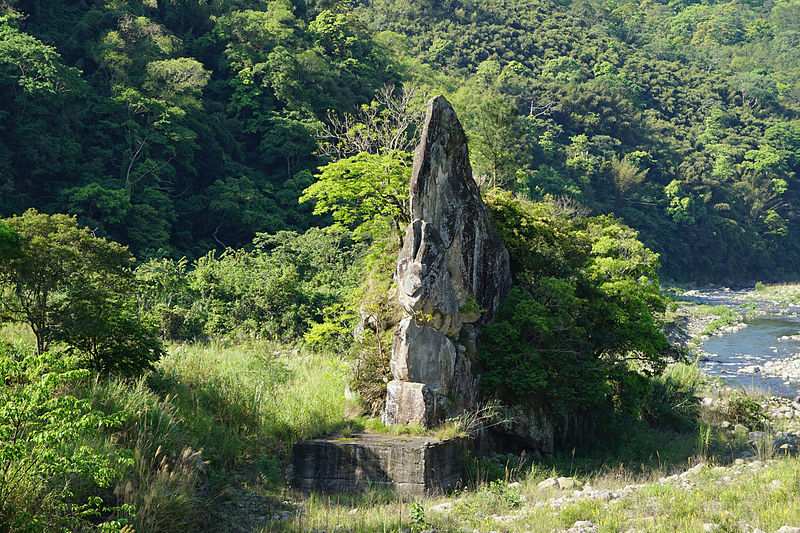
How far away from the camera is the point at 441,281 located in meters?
11.7

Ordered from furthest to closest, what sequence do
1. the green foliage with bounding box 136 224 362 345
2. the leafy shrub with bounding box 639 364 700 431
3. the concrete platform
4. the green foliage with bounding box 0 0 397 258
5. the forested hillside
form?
the forested hillside < the green foliage with bounding box 0 0 397 258 < the green foliage with bounding box 136 224 362 345 < the leafy shrub with bounding box 639 364 700 431 < the concrete platform

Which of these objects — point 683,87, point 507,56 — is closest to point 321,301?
point 507,56

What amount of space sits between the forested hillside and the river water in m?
12.0

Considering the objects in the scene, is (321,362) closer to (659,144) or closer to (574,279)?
(574,279)

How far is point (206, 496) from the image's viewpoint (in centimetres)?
885

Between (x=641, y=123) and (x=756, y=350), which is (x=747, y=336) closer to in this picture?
(x=756, y=350)

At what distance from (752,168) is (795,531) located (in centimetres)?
7916

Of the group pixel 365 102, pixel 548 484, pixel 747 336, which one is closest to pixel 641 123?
pixel 365 102

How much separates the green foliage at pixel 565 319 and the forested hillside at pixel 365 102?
9.52 meters

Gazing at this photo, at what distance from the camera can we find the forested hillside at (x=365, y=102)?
96.8 feet

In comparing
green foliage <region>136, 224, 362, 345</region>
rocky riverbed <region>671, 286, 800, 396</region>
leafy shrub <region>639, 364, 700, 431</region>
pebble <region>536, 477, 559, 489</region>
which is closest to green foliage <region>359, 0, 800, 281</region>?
rocky riverbed <region>671, 286, 800, 396</region>

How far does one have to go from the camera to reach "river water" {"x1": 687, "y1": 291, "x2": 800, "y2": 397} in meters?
25.5

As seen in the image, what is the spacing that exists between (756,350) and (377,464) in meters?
27.8

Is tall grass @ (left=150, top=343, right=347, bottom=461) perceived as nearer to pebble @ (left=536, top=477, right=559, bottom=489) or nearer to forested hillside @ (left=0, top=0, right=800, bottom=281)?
pebble @ (left=536, top=477, right=559, bottom=489)
